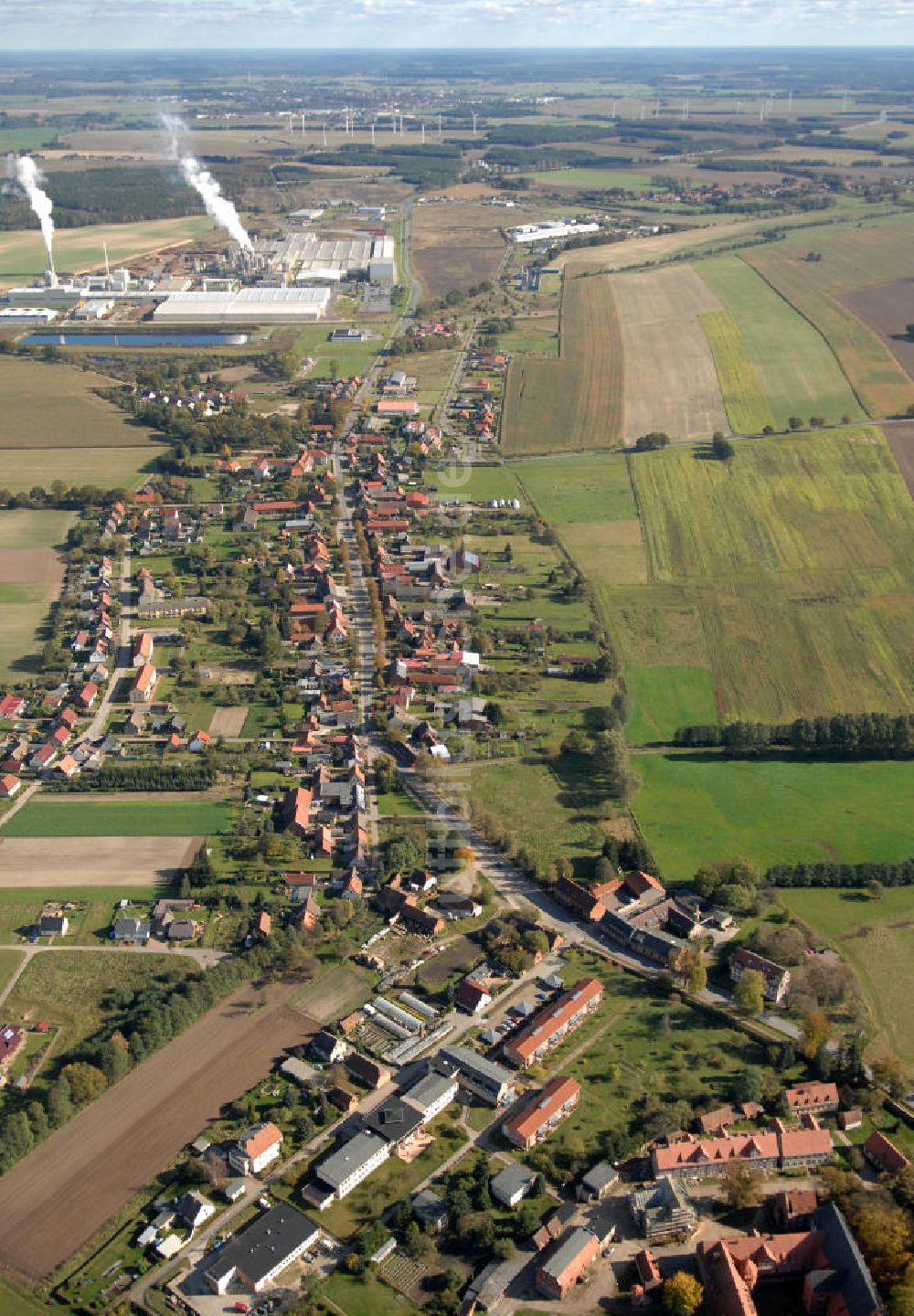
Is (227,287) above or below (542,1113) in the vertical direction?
above

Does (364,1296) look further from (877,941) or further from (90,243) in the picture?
(90,243)

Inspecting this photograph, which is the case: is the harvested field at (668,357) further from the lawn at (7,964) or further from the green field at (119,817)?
the lawn at (7,964)

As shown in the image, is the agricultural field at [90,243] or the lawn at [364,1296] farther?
the agricultural field at [90,243]

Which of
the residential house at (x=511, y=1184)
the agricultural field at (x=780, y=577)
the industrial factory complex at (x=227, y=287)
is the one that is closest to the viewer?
the residential house at (x=511, y=1184)

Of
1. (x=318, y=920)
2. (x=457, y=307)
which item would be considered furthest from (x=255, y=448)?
(x=318, y=920)

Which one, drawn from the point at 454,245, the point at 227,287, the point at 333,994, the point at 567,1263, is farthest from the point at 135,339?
the point at 567,1263

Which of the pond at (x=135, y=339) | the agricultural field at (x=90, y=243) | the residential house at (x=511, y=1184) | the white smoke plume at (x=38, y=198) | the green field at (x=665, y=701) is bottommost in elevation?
the residential house at (x=511, y=1184)

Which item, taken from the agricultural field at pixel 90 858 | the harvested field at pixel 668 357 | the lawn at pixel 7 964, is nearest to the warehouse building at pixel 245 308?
the harvested field at pixel 668 357
